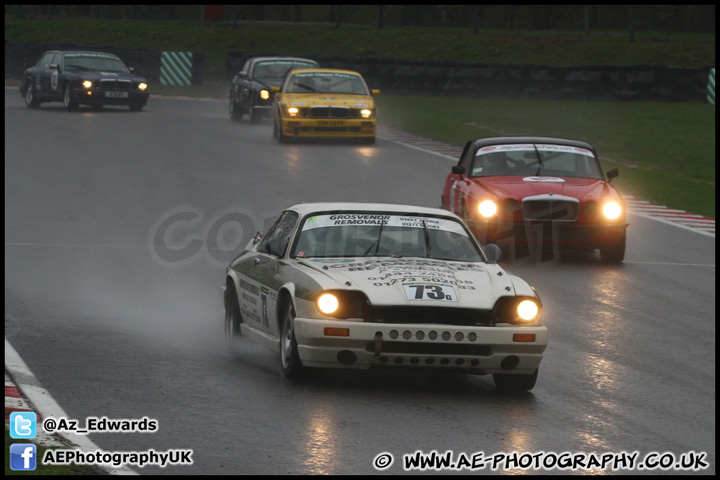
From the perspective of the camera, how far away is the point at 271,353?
31.1ft

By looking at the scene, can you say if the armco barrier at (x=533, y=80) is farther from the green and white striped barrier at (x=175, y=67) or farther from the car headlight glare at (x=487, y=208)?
the car headlight glare at (x=487, y=208)

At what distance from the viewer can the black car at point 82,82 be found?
32.5 meters

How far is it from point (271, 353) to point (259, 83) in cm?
2208

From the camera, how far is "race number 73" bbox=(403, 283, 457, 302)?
8.09m

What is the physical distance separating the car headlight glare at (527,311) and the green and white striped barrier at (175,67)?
4014cm

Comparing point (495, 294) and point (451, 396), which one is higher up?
point (495, 294)

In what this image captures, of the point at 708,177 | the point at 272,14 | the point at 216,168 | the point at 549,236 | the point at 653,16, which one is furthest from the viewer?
the point at 272,14

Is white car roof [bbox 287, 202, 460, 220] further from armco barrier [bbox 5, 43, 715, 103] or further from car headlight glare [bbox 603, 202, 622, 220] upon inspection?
armco barrier [bbox 5, 43, 715, 103]

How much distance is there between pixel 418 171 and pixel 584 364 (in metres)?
14.0

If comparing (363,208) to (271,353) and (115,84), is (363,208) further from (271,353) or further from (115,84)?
(115,84)

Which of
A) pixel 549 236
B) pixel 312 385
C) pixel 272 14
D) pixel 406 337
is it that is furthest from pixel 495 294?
pixel 272 14

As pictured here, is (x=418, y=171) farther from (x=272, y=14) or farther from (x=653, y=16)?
(x=272, y=14)

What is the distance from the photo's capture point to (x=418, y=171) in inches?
910

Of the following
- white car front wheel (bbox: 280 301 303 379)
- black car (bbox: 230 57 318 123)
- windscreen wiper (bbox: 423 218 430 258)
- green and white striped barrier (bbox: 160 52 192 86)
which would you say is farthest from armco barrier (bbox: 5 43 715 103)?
white car front wheel (bbox: 280 301 303 379)
